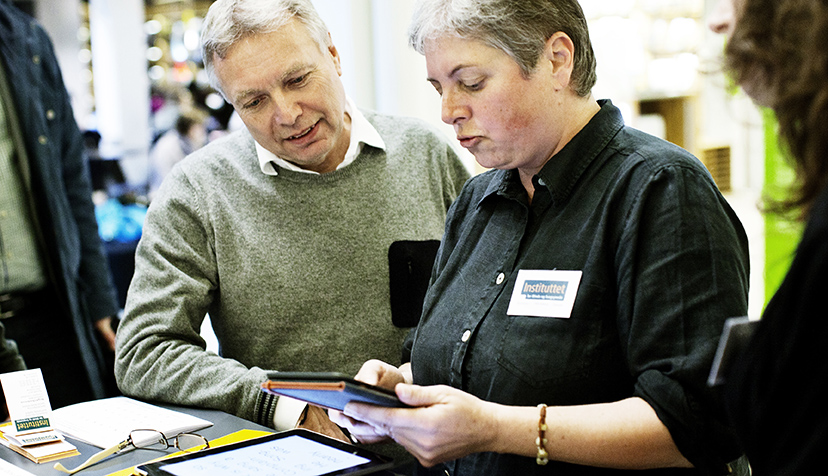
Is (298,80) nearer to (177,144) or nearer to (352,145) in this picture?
(352,145)

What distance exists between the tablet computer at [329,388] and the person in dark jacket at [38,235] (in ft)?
6.37

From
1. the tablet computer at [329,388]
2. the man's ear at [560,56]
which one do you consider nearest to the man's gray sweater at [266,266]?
the tablet computer at [329,388]

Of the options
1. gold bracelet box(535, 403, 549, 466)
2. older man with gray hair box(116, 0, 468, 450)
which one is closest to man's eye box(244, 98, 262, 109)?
older man with gray hair box(116, 0, 468, 450)

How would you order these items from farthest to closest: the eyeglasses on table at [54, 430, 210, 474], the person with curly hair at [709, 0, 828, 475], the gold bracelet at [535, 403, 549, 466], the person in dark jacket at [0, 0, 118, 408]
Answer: the person in dark jacket at [0, 0, 118, 408], the eyeglasses on table at [54, 430, 210, 474], the gold bracelet at [535, 403, 549, 466], the person with curly hair at [709, 0, 828, 475]

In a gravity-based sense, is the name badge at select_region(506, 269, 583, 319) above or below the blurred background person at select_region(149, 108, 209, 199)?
below

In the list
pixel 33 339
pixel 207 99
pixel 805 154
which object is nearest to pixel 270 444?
pixel 805 154

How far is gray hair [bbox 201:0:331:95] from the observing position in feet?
6.27

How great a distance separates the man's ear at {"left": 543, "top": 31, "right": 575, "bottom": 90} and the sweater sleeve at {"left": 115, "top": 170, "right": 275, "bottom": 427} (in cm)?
92

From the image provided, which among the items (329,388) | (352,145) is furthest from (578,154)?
(352,145)

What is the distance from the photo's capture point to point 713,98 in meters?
7.99

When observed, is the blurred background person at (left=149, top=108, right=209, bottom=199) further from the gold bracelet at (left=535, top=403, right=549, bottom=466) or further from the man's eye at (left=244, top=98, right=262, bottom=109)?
the gold bracelet at (left=535, top=403, right=549, bottom=466)

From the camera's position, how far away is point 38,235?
9.39 feet

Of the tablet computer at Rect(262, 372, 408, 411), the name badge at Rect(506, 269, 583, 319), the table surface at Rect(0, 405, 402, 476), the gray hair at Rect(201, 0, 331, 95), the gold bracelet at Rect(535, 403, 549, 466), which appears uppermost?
the gray hair at Rect(201, 0, 331, 95)

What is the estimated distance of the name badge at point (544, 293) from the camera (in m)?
1.32
